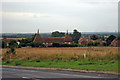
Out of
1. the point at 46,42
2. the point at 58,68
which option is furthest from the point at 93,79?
the point at 46,42

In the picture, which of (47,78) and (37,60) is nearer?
(47,78)

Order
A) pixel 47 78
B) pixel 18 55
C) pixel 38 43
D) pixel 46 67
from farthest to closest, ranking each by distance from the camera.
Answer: pixel 38 43 → pixel 18 55 → pixel 46 67 → pixel 47 78

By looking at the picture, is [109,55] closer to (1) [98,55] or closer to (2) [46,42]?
(1) [98,55]

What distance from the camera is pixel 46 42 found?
4541 cm

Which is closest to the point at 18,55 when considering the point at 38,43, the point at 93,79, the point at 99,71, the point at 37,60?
the point at 37,60

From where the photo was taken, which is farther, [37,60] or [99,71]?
[37,60]

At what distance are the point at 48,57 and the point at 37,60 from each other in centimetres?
109

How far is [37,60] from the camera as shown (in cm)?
1959

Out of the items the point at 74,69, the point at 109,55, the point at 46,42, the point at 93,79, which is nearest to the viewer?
the point at 93,79

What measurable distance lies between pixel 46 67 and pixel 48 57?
13.3 feet

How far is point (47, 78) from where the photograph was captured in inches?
435

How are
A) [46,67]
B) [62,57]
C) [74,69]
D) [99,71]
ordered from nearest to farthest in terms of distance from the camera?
[99,71] → [74,69] → [46,67] → [62,57]

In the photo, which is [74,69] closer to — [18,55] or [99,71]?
[99,71]

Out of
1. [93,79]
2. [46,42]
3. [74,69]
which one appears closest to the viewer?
[93,79]
